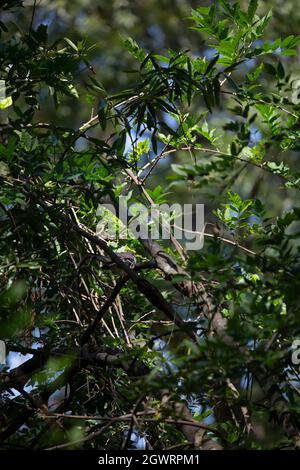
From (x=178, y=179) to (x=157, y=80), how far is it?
1.75ft

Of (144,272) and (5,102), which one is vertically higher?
(5,102)

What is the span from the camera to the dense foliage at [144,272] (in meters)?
Answer: 1.60

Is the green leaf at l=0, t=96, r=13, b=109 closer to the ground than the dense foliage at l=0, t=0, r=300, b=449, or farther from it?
farther from it

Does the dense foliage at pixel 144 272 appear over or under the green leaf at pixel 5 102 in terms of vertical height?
under

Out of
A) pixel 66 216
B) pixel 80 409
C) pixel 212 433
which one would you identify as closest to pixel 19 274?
pixel 66 216

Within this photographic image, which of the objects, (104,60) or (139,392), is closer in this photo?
(139,392)

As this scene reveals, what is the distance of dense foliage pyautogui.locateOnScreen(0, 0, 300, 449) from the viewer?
1.60m

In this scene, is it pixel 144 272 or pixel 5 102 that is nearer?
pixel 5 102

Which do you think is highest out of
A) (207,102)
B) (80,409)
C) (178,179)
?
(207,102)

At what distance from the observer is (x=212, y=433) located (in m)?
1.82

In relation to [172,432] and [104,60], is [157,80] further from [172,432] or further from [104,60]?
[104,60]

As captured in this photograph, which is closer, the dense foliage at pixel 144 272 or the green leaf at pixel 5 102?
the dense foliage at pixel 144 272

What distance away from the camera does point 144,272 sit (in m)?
2.41

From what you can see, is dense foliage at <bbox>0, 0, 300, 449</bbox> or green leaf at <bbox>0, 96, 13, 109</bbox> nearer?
dense foliage at <bbox>0, 0, 300, 449</bbox>
